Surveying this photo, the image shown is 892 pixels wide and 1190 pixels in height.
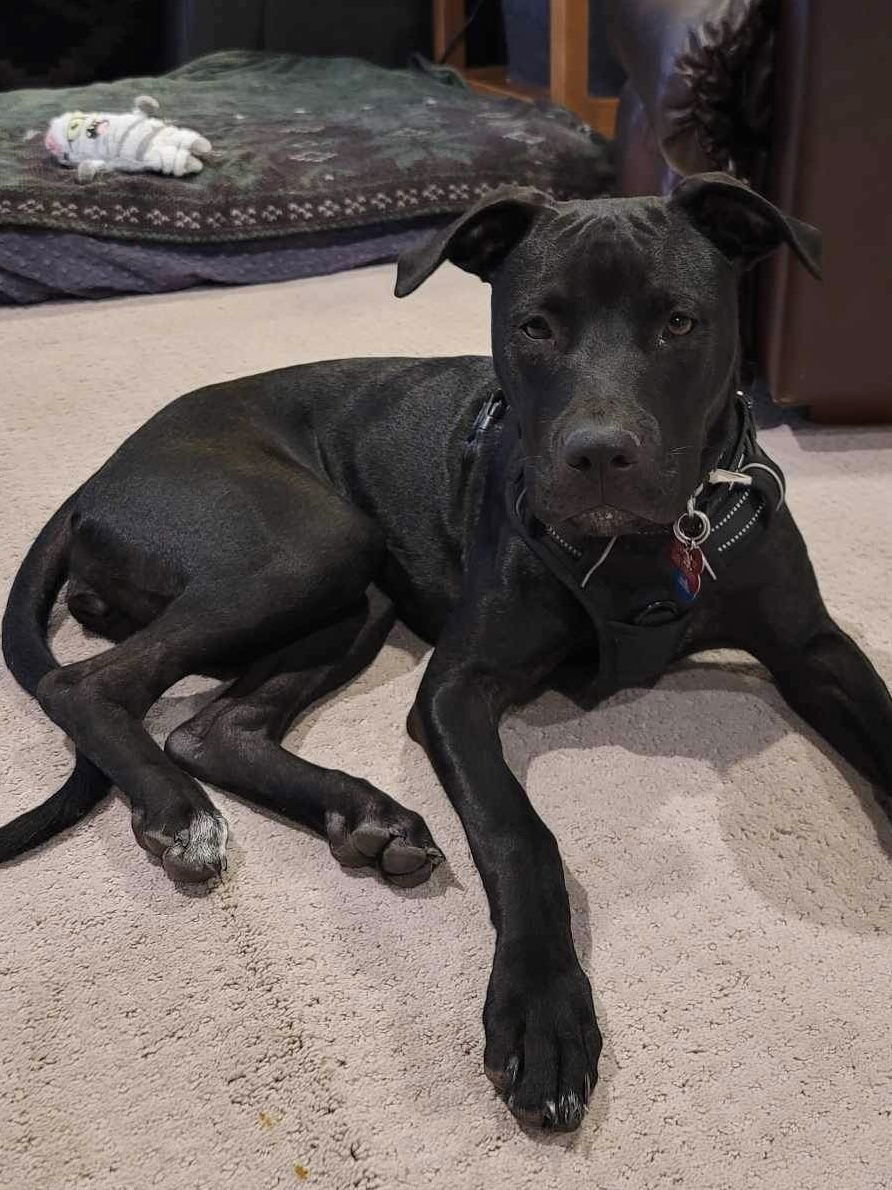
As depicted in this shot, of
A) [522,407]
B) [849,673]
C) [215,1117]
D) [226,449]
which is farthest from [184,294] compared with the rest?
[215,1117]

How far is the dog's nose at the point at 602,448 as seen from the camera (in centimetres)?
150

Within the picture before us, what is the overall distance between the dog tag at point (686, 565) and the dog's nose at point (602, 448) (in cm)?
27

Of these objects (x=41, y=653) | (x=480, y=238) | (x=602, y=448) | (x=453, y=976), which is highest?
(x=480, y=238)

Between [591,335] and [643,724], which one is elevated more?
[591,335]

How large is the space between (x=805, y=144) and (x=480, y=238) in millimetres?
1177

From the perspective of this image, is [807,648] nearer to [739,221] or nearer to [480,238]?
[739,221]

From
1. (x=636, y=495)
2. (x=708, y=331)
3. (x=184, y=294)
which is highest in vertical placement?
(x=708, y=331)

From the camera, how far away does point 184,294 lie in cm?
407

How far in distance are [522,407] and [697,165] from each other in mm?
1394

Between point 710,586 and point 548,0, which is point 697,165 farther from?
point 548,0

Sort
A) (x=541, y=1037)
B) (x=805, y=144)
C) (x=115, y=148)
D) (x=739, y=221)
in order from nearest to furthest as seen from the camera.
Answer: (x=541, y=1037) < (x=739, y=221) < (x=805, y=144) < (x=115, y=148)

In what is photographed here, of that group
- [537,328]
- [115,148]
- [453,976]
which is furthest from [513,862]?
[115,148]

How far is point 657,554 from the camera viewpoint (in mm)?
1755

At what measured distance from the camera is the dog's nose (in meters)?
1.50
